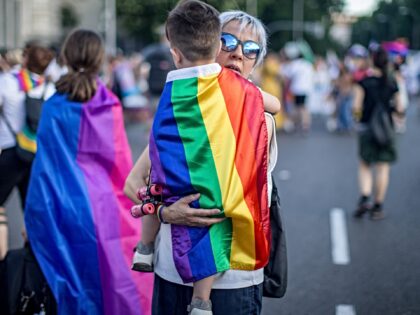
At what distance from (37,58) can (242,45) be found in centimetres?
277

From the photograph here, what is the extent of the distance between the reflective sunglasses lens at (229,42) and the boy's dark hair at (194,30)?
26 cm

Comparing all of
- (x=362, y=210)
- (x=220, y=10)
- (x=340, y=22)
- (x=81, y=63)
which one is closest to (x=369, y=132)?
(x=362, y=210)

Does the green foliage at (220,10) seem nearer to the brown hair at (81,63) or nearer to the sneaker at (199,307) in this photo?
the brown hair at (81,63)

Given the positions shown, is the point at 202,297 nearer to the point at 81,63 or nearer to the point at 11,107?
the point at 81,63

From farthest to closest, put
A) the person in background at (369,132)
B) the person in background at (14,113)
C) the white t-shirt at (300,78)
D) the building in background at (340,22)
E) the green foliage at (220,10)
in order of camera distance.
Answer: the building in background at (340,22)
the green foliage at (220,10)
the white t-shirt at (300,78)
the person in background at (369,132)
the person in background at (14,113)

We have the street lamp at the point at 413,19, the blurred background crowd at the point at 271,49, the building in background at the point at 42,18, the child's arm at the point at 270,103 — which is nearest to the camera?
the child's arm at the point at 270,103

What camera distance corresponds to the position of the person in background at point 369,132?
794 cm

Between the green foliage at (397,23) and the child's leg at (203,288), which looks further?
the green foliage at (397,23)

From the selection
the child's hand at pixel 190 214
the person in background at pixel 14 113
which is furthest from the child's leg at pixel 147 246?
the person in background at pixel 14 113

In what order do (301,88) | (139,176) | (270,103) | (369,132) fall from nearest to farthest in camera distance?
(270,103) → (139,176) → (369,132) → (301,88)

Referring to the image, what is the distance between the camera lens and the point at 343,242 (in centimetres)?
696

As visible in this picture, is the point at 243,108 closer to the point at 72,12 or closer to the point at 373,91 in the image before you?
the point at 373,91

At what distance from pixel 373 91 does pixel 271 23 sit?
64.4 metres

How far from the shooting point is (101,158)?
431 cm
